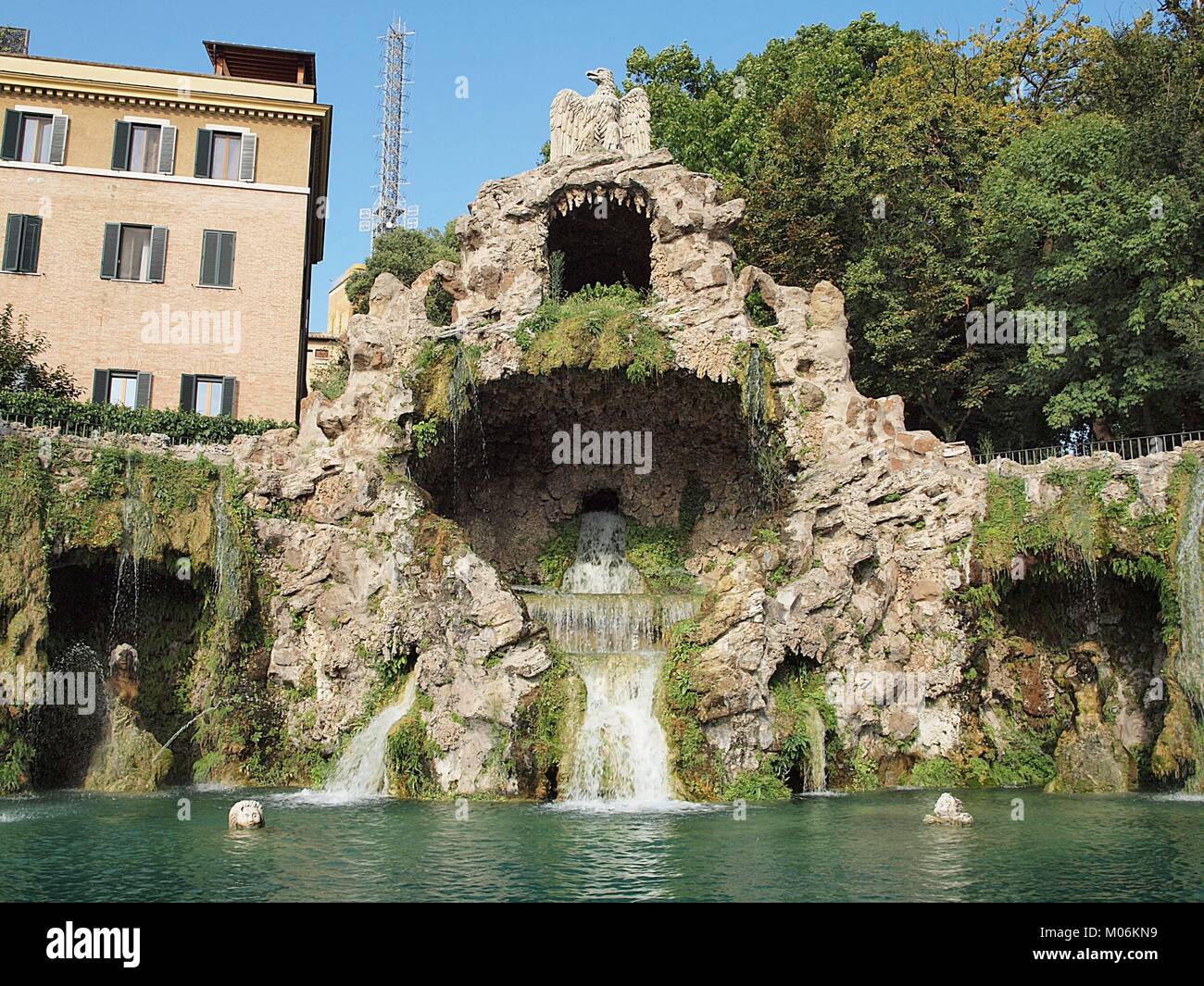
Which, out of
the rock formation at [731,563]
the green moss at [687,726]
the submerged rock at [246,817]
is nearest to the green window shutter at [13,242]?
the rock formation at [731,563]

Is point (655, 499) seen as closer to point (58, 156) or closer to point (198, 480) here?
point (198, 480)

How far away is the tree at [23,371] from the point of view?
23625mm

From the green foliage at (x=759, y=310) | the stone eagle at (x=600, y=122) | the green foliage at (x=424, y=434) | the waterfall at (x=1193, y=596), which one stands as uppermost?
the stone eagle at (x=600, y=122)

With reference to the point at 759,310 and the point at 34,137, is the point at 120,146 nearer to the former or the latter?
the point at 34,137

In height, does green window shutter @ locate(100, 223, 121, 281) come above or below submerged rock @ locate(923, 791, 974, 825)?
above

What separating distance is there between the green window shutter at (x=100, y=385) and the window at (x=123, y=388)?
110 mm

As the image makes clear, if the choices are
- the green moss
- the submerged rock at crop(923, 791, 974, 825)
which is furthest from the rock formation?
the submerged rock at crop(923, 791, 974, 825)

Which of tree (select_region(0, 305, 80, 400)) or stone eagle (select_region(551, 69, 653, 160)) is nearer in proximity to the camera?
tree (select_region(0, 305, 80, 400))

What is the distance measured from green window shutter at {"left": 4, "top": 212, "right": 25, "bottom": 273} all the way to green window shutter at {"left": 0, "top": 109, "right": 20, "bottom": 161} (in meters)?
1.87

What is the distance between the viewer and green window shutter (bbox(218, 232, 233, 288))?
30422 mm

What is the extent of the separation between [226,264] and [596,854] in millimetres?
23654

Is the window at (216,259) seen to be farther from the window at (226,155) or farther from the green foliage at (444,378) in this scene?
the green foliage at (444,378)

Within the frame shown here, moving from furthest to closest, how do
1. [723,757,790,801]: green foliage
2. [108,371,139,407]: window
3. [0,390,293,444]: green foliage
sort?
[108,371,139,407]: window, [0,390,293,444]: green foliage, [723,757,790,801]: green foliage

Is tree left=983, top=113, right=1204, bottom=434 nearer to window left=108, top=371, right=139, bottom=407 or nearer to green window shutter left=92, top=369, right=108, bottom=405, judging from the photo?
window left=108, top=371, right=139, bottom=407
